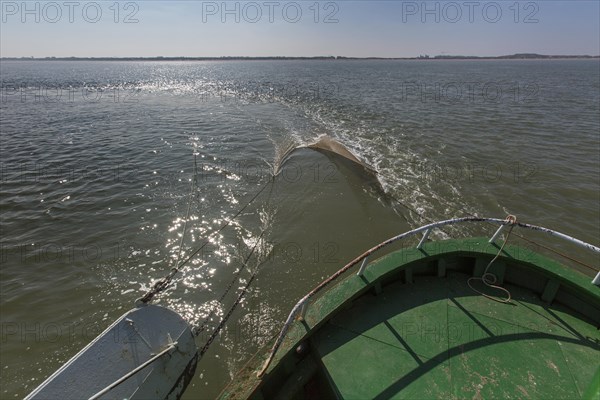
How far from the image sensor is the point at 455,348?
481cm

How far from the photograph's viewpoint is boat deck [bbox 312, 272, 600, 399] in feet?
14.1

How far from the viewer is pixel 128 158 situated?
16984 millimetres

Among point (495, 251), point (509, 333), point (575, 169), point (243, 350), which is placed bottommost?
point (243, 350)

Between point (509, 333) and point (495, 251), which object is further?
point (495, 251)

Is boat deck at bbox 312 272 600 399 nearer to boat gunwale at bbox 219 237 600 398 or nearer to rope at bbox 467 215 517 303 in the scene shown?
rope at bbox 467 215 517 303

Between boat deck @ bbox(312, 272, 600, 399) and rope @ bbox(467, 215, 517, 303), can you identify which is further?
rope @ bbox(467, 215, 517, 303)

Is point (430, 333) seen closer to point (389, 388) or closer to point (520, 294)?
point (389, 388)

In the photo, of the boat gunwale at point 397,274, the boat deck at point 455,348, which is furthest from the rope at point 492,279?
the boat gunwale at point 397,274

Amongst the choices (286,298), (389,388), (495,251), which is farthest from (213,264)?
(495,251)

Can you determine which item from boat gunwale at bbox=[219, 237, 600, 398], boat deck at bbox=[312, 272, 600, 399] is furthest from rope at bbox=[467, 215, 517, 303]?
boat gunwale at bbox=[219, 237, 600, 398]

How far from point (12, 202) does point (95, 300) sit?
26.6 feet

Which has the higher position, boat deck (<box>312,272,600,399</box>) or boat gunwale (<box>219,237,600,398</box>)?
boat gunwale (<box>219,237,600,398</box>)

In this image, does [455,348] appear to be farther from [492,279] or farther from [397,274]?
[492,279]

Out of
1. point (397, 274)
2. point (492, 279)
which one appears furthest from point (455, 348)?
point (492, 279)
